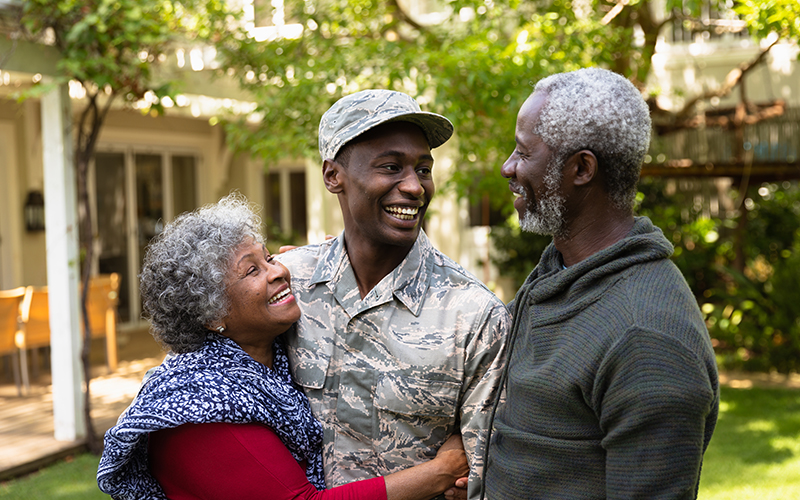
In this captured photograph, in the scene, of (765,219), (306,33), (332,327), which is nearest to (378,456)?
(332,327)

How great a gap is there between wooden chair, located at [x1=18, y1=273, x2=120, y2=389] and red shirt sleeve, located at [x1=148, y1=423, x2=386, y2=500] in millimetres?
4834

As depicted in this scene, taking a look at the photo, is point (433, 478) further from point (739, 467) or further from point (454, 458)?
point (739, 467)

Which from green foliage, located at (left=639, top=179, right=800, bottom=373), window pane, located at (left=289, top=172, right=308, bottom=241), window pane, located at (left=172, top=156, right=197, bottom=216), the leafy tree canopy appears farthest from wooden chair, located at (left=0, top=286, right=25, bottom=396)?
green foliage, located at (left=639, top=179, right=800, bottom=373)

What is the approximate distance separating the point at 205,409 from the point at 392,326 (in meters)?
0.52

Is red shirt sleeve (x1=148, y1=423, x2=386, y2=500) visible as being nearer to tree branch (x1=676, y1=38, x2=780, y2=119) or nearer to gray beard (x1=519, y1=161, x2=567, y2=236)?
gray beard (x1=519, y1=161, x2=567, y2=236)

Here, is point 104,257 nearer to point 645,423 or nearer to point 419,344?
point 419,344

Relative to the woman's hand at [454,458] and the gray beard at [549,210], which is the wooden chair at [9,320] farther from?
the gray beard at [549,210]

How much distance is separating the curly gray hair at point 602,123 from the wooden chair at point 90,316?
550 centimetres

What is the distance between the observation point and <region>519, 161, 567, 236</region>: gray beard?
1.54 m

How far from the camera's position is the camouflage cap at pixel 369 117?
1878mm

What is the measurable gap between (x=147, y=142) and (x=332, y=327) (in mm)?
9071

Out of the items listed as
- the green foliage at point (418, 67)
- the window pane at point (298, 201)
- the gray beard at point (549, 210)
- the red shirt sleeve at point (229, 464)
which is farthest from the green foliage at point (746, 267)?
the red shirt sleeve at point (229, 464)

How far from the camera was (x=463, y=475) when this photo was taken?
185 cm

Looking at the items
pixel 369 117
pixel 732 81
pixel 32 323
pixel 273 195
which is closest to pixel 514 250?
pixel 732 81
